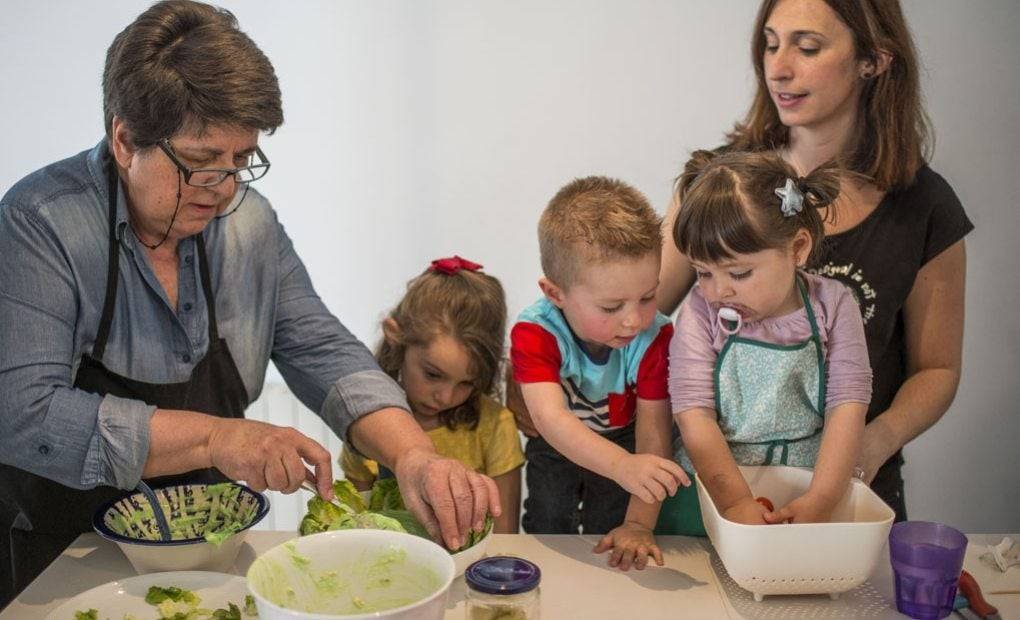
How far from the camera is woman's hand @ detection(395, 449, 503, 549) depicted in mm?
1395

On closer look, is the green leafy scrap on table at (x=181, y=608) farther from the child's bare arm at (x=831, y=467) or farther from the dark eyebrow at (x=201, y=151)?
the child's bare arm at (x=831, y=467)

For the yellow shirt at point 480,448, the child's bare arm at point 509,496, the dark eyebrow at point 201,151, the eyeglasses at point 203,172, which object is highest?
the dark eyebrow at point 201,151

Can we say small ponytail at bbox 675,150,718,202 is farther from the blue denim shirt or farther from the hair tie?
the blue denim shirt

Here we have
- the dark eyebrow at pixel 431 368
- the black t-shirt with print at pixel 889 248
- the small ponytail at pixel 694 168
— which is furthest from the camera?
the dark eyebrow at pixel 431 368

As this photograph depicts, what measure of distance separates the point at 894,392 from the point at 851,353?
39cm

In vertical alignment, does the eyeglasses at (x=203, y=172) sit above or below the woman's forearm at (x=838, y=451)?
above

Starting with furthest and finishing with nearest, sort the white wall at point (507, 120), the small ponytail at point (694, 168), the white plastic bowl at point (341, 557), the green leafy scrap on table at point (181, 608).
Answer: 1. the white wall at point (507, 120)
2. the small ponytail at point (694, 168)
3. the green leafy scrap on table at point (181, 608)
4. the white plastic bowl at point (341, 557)

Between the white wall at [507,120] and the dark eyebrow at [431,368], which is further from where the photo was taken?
the white wall at [507,120]

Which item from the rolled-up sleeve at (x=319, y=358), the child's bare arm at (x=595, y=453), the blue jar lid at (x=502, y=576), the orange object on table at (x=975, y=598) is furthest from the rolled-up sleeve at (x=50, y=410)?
the orange object on table at (x=975, y=598)

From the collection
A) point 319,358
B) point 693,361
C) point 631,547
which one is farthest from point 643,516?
point 319,358

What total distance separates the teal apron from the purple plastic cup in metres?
0.29

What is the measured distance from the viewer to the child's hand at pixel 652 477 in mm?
1436

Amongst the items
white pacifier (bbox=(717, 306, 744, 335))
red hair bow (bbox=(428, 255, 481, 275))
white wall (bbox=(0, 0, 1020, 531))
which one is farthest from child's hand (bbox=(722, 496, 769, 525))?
white wall (bbox=(0, 0, 1020, 531))

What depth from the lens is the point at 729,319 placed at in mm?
1603
